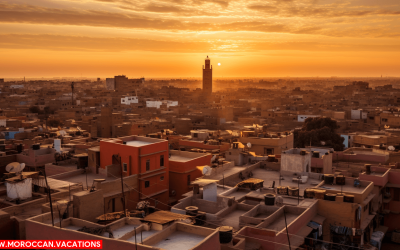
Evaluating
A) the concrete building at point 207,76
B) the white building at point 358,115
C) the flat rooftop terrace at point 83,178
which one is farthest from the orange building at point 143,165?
the concrete building at point 207,76

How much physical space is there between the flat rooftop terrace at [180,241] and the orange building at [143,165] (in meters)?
6.81

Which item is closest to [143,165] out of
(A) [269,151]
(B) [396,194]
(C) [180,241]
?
(C) [180,241]

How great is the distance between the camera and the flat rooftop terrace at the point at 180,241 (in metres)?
8.92

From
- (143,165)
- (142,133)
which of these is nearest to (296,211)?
(143,165)

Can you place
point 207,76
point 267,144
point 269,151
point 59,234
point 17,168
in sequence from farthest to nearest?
point 207,76 → point 269,151 → point 267,144 → point 17,168 → point 59,234

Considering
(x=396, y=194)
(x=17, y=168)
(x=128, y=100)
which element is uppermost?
(x=128, y=100)

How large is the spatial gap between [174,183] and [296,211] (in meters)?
7.93

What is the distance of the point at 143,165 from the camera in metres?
16.5

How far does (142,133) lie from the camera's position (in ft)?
120

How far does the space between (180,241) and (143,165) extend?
25.0ft

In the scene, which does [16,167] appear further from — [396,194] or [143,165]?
[396,194]

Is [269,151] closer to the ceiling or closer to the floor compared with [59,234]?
closer to the floor

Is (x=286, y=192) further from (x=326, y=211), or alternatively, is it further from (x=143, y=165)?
(x=143, y=165)

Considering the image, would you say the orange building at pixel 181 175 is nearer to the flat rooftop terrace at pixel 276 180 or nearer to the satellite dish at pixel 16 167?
the flat rooftop terrace at pixel 276 180
